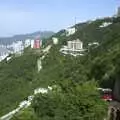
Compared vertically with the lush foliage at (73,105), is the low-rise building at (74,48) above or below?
above

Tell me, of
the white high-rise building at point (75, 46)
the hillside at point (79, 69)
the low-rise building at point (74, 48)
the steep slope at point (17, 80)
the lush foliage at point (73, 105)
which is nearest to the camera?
the lush foliage at point (73, 105)

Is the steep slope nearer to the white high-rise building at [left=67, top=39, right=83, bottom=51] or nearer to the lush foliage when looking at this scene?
the white high-rise building at [left=67, top=39, right=83, bottom=51]

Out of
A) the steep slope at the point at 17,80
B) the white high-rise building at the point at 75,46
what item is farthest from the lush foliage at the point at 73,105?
the white high-rise building at the point at 75,46

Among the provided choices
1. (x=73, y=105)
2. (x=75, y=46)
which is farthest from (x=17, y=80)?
(x=73, y=105)

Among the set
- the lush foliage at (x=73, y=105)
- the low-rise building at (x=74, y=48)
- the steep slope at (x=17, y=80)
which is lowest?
the steep slope at (x=17, y=80)

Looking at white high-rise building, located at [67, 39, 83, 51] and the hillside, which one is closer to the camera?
the hillside

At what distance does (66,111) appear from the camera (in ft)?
29.6

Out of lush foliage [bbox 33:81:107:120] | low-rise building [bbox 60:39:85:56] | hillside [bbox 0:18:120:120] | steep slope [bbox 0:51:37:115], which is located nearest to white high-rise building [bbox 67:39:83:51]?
low-rise building [bbox 60:39:85:56]

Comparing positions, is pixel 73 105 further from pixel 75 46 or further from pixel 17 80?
pixel 75 46

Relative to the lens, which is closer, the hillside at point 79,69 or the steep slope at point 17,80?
the hillside at point 79,69

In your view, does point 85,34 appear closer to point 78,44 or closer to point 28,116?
point 78,44

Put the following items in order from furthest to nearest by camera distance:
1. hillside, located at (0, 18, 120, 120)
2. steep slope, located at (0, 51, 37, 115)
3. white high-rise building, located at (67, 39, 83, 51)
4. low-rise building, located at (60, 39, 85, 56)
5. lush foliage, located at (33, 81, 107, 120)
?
white high-rise building, located at (67, 39, 83, 51)
low-rise building, located at (60, 39, 85, 56)
steep slope, located at (0, 51, 37, 115)
hillside, located at (0, 18, 120, 120)
lush foliage, located at (33, 81, 107, 120)

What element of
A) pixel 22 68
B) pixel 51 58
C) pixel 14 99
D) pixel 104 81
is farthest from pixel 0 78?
pixel 104 81

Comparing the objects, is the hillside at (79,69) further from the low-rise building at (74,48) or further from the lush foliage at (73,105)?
the low-rise building at (74,48)
